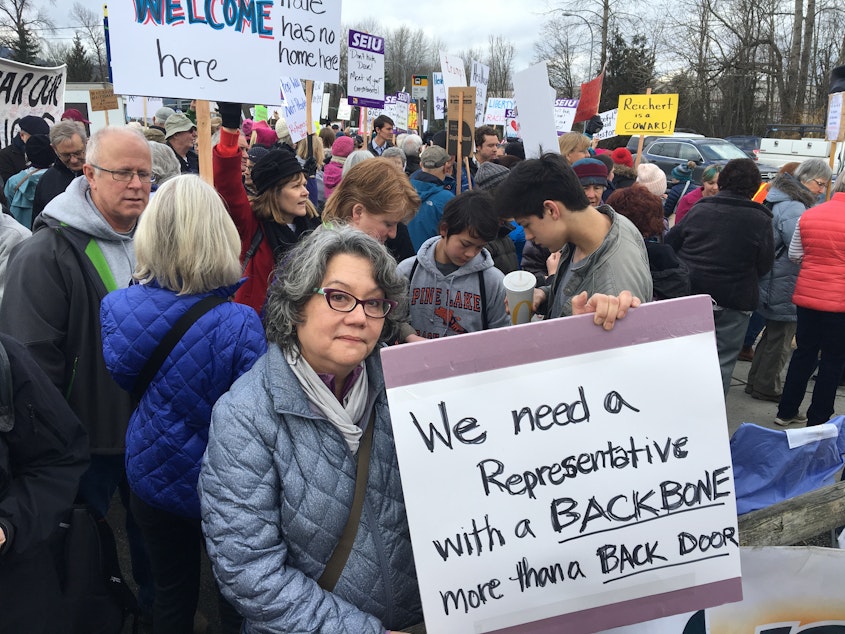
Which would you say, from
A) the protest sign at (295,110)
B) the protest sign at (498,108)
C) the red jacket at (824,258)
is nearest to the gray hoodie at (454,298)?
the red jacket at (824,258)

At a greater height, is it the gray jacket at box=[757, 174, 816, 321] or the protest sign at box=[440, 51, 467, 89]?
the protest sign at box=[440, 51, 467, 89]

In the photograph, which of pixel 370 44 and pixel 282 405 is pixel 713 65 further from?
pixel 282 405

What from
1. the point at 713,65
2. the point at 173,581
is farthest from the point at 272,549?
the point at 713,65

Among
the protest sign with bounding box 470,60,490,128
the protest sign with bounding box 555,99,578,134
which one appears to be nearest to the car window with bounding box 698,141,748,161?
the protest sign with bounding box 555,99,578,134

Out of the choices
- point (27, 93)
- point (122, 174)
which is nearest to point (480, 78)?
point (27, 93)

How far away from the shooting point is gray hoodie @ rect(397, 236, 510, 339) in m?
2.88

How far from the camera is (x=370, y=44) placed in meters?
7.91

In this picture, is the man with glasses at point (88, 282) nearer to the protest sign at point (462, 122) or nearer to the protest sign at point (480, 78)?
the protest sign at point (462, 122)

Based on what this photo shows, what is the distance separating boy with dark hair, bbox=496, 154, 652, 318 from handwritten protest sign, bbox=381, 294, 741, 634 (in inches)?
26.3

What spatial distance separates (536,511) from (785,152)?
19471 mm

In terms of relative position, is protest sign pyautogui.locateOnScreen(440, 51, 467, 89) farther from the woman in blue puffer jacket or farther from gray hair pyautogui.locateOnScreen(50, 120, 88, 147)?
the woman in blue puffer jacket

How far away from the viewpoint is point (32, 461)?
5.54ft

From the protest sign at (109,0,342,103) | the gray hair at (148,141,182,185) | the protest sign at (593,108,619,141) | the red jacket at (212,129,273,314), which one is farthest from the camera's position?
the protest sign at (593,108,619,141)

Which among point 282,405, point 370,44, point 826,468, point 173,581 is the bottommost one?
point 173,581
